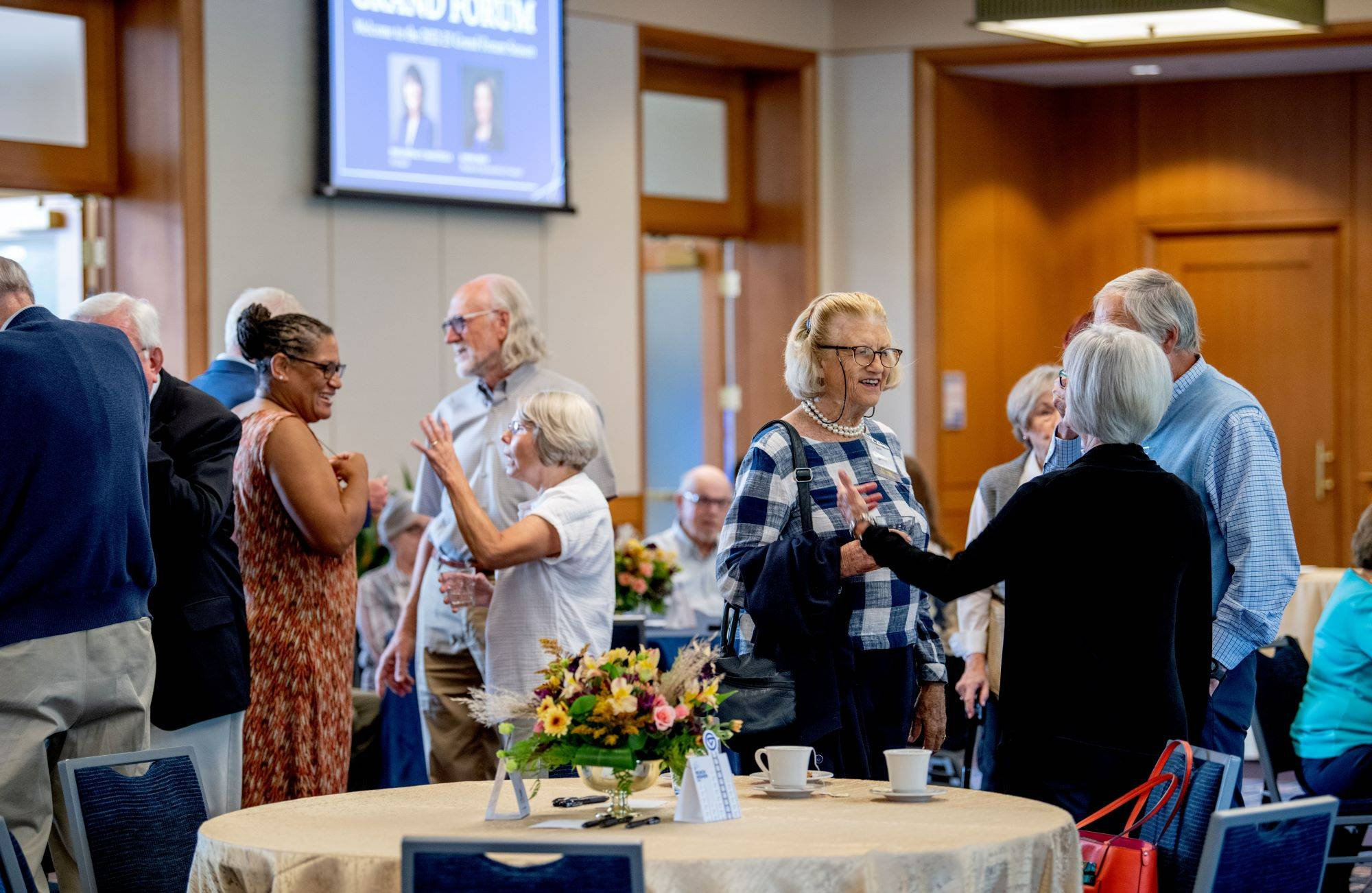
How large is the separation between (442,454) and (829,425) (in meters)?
0.97

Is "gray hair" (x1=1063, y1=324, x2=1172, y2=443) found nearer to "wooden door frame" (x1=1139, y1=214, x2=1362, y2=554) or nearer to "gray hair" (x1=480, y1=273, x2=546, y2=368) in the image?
"gray hair" (x1=480, y1=273, x2=546, y2=368)

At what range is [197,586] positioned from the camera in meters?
3.56

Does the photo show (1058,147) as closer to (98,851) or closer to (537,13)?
(537,13)

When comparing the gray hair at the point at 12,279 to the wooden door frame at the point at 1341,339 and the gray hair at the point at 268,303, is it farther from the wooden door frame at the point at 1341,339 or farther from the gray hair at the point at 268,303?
the wooden door frame at the point at 1341,339

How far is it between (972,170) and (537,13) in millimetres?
2666

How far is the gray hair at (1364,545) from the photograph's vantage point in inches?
164

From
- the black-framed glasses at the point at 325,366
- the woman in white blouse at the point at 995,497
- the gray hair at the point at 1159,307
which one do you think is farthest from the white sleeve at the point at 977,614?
the black-framed glasses at the point at 325,366

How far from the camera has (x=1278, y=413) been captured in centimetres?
902

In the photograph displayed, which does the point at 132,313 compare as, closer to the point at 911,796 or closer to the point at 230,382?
the point at 230,382

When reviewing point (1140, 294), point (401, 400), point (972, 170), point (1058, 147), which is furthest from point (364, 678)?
point (1058, 147)

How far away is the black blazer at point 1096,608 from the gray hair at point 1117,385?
5 cm

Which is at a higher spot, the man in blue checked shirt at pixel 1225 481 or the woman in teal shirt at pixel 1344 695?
the man in blue checked shirt at pixel 1225 481

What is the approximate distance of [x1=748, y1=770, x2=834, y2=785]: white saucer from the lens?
2877mm

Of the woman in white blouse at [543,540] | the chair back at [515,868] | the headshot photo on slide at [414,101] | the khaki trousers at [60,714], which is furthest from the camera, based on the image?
the headshot photo on slide at [414,101]
